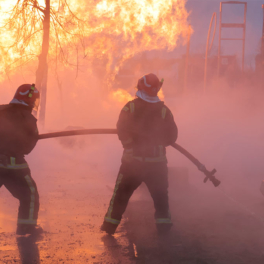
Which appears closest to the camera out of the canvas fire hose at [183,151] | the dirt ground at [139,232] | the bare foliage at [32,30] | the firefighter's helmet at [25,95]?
the dirt ground at [139,232]

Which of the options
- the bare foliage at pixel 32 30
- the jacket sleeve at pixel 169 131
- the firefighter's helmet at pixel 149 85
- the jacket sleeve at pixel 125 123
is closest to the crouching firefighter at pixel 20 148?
the jacket sleeve at pixel 125 123

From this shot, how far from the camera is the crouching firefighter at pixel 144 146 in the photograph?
4.60m

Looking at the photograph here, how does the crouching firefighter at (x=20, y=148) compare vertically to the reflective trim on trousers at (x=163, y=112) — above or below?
below

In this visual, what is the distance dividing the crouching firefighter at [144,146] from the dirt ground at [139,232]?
12.3 inches

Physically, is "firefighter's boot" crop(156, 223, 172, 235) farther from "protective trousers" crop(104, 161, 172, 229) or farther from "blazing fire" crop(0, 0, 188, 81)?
"blazing fire" crop(0, 0, 188, 81)

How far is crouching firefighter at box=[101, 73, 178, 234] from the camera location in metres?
4.60

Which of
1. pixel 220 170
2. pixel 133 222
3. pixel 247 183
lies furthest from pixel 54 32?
pixel 133 222

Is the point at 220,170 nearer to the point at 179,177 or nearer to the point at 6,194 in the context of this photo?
the point at 179,177

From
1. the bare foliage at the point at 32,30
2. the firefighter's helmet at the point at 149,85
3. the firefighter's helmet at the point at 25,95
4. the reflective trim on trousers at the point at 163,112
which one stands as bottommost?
the reflective trim on trousers at the point at 163,112

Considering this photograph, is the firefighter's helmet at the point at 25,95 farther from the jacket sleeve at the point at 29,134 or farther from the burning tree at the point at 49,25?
the burning tree at the point at 49,25

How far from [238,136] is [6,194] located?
39.0 ft

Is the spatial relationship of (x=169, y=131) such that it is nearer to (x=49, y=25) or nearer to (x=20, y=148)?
(x=20, y=148)

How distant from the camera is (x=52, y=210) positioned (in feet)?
19.5

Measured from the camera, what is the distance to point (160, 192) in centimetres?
472
